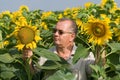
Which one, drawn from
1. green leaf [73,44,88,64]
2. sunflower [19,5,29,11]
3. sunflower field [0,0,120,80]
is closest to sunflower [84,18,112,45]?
sunflower field [0,0,120,80]

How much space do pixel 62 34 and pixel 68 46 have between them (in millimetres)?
116

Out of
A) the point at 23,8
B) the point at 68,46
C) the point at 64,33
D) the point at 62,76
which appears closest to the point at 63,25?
the point at 64,33

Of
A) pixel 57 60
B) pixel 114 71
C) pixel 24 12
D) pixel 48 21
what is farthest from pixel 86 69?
pixel 24 12

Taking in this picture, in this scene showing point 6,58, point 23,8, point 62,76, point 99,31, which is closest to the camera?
point 99,31

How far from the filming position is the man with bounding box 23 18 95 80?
4102mm

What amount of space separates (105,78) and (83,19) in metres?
1.07

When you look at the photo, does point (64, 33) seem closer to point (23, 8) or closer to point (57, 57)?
point (57, 57)

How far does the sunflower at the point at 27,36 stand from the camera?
3684mm

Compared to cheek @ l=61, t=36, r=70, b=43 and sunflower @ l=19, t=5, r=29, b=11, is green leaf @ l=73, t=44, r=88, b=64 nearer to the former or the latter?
cheek @ l=61, t=36, r=70, b=43

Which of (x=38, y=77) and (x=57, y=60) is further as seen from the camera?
(x=38, y=77)

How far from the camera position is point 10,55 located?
13.1 ft

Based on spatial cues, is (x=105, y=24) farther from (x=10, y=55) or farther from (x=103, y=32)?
(x=10, y=55)

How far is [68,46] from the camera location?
4.15 m

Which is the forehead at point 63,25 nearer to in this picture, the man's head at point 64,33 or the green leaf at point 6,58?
the man's head at point 64,33
